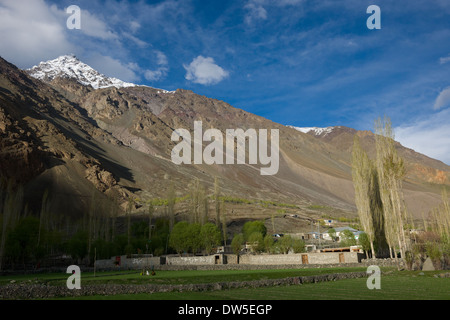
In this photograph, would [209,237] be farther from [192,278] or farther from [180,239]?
[192,278]

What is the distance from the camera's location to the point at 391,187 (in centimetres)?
3406

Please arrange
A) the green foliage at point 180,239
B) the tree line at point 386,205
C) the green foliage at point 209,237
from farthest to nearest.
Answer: the green foliage at point 180,239, the green foliage at point 209,237, the tree line at point 386,205

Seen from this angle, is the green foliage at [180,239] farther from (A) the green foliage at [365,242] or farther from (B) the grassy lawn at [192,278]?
(A) the green foliage at [365,242]

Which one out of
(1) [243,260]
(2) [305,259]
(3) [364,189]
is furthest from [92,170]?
(3) [364,189]

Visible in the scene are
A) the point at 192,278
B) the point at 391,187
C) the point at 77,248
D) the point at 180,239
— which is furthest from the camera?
the point at 180,239

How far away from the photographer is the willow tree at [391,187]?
32.8m

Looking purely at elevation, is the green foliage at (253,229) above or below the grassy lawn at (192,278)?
above

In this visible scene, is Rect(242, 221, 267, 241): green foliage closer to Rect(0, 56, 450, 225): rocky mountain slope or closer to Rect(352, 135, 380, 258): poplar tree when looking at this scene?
Rect(0, 56, 450, 225): rocky mountain slope

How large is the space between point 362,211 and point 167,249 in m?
37.0

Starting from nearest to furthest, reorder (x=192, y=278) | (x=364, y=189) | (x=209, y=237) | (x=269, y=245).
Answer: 1. (x=192, y=278)
2. (x=364, y=189)
3. (x=269, y=245)
4. (x=209, y=237)

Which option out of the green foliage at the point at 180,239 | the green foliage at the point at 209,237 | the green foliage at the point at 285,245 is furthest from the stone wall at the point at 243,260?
the green foliage at the point at 285,245

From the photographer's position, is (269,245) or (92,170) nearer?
(269,245)

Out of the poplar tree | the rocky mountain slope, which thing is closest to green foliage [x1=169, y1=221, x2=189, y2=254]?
the poplar tree

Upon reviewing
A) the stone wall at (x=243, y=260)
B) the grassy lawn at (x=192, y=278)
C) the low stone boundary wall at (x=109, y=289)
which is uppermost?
the stone wall at (x=243, y=260)
